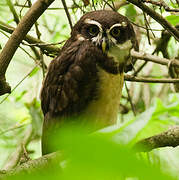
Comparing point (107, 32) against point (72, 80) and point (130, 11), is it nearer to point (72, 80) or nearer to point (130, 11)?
point (72, 80)

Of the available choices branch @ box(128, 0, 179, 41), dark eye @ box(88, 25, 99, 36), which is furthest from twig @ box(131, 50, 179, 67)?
branch @ box(128, 0, 179, 41)

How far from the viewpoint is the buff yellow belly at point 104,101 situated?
2230 mm

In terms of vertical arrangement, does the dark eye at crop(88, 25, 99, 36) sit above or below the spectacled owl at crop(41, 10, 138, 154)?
above

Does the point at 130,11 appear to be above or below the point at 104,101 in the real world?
above

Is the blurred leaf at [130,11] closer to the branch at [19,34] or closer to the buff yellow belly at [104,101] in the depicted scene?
the buff yellow belly at [104,101]

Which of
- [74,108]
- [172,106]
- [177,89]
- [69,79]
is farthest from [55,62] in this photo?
[172,106]

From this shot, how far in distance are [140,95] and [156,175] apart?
3.47m

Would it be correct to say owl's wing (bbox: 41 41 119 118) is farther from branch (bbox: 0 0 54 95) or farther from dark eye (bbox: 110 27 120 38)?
branch (bbox: 0 0 54 95)

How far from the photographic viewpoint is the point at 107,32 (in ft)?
7.53

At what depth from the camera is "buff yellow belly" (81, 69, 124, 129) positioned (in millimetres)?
2230

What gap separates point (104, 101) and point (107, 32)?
0.45 meters

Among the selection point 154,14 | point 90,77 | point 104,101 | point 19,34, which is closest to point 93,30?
point 90,77

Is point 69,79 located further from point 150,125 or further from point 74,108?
point 150,125

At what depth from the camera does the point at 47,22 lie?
12.0 feet
